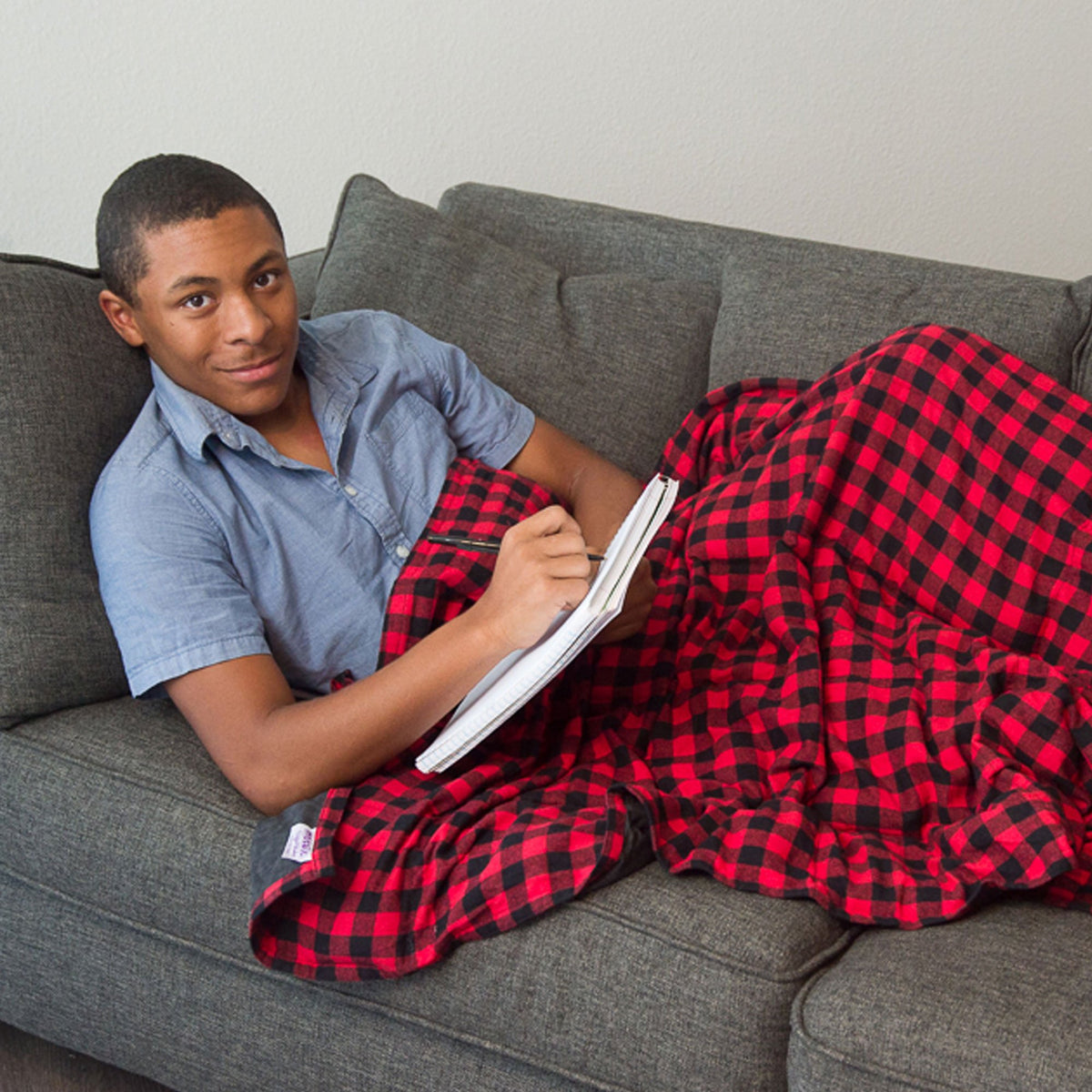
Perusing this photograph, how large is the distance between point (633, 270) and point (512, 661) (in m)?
0.97

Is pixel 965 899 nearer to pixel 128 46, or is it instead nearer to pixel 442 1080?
pixel 442 1080

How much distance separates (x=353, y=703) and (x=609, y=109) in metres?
1.56

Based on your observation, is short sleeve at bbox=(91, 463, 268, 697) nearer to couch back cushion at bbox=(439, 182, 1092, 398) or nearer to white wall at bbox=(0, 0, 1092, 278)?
couch back cushion at bbox=(439, 182, 1092, 398)

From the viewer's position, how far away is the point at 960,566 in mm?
1393

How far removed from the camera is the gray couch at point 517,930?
1.07m

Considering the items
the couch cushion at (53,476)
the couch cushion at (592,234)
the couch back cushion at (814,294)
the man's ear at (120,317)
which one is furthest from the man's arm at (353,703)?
the couch cushion at (592,234)

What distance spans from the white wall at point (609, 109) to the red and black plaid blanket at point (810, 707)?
3.46 ft

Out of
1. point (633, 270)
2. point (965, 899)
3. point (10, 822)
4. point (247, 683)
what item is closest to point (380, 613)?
point (247, 683)

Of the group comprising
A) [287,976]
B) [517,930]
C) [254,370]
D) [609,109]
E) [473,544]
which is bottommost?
[287,976]

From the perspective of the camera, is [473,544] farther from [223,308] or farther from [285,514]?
[223,308]

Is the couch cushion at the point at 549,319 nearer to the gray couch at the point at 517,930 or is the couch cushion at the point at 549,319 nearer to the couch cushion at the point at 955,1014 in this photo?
the gray couch at the point at 517,930

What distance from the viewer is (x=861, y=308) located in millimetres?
1786

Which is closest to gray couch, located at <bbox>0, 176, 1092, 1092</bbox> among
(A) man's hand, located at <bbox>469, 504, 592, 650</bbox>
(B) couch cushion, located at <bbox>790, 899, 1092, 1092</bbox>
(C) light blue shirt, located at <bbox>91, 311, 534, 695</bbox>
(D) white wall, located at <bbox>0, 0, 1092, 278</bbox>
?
(B) couch cushion, located at <bbox>790, 899, 1092, 1092</bbox>

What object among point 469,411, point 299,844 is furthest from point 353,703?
point 469,411
